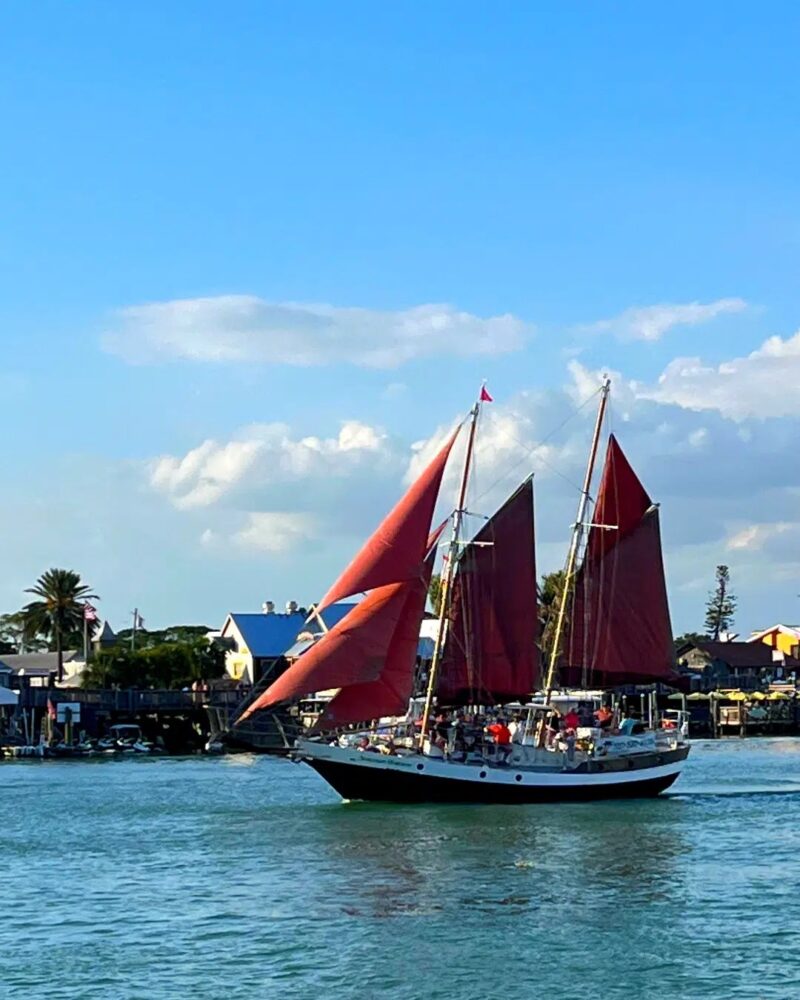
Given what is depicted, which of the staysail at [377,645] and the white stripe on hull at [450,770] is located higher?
the staysail at [377,645]

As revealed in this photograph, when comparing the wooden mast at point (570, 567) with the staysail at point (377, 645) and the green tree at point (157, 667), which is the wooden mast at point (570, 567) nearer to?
the staysail at point (377, 645)

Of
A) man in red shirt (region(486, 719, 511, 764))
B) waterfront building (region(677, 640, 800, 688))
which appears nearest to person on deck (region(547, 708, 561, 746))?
man in red shirt (region(486, 719, 511, 764))

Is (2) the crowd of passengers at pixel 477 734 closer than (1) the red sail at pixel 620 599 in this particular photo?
Yes

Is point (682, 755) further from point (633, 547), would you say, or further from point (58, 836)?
point (58, 836)

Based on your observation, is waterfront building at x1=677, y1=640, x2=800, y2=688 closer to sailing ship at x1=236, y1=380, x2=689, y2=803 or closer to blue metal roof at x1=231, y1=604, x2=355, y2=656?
blue metal roof at x1=231, y1=604, x2=355, y2=656

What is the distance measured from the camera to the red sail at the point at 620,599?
235 ft

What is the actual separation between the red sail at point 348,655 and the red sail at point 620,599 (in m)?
9.76

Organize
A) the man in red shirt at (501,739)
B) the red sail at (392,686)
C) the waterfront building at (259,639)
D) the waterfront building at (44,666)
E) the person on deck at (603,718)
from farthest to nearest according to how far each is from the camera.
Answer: the waterfront building at (44,666) → the waterfront building at (259,639) → the person on deck at (603,718) → the man in red shirt at (501,739) → the red sail at (392,686)

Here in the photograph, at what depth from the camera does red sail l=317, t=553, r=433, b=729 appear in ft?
214

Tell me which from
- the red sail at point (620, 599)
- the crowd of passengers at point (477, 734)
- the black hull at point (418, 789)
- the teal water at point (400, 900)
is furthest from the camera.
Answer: the red sail at point (620, 599)

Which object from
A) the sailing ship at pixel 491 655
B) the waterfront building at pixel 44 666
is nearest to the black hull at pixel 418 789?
the sailing ship at pixel 491 655

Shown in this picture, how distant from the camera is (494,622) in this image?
69625 mm

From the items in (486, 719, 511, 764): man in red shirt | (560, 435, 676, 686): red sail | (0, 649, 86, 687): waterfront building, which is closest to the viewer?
(486, 719, 511, 764): man in red shirt

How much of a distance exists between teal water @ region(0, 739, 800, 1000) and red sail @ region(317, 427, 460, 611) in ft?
27.1
